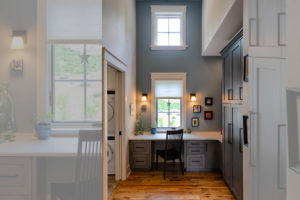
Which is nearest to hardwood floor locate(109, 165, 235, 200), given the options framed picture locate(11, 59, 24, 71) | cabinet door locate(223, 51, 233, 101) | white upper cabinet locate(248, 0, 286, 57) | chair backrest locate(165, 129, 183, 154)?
chair backrest locate(165, 129, 183, 154)

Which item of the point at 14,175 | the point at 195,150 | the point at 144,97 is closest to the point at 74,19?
the point at 14,175

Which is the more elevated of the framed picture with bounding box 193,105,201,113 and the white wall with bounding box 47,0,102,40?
the white wall with bounding box 47,0,102,40


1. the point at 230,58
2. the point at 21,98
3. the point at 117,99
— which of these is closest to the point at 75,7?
the point at 21,98

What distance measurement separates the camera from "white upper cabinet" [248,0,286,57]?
41.1 inches

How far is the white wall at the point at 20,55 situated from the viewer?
40 centimetres

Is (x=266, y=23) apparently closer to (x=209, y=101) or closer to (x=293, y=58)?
(x=293, y=58)

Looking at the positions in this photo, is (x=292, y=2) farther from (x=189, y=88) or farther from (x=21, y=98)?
(x=189, y=88)

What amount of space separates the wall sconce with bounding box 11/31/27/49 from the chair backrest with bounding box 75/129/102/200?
25 cm

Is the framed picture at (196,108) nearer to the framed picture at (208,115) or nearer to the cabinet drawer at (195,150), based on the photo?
the framed picture at (208,115)

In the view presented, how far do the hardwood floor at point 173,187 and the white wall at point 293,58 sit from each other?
246cm

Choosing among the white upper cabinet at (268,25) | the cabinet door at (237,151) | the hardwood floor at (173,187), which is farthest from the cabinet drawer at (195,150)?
the white upper cabinet at (268,25)

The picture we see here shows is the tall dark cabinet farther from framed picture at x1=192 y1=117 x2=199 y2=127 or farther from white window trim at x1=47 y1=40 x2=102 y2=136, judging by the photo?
white window trim at x1=47 y1=40 x2=102 y2=136

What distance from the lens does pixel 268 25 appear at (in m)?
1.21

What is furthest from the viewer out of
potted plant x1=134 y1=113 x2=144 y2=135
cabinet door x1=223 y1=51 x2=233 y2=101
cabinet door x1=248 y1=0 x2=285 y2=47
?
potted plant x1=134 y1=113 x2=144 y2=135
